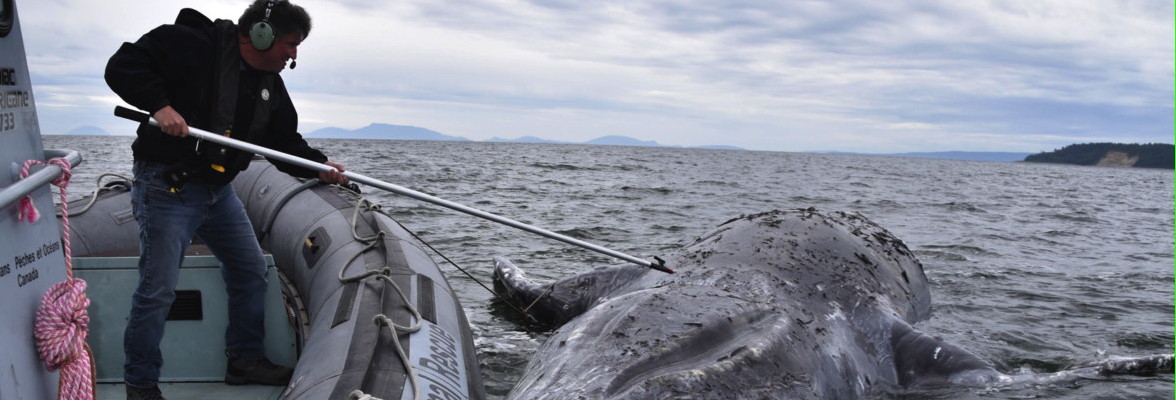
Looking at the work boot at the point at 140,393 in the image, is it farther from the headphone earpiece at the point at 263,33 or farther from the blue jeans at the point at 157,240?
the headphone earpiece at the point at 263,33

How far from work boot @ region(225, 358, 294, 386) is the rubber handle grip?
5.69 feet

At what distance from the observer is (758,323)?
14.1ft

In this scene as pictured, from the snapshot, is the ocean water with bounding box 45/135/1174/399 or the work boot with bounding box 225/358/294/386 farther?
the ocean water with bounding box 45/135/1174/399

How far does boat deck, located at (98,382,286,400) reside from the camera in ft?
15.8

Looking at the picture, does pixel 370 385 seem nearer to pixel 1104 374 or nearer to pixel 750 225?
pixel 750 225

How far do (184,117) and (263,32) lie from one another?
63cm

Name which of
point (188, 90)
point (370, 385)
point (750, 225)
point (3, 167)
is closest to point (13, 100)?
point (3, 167)

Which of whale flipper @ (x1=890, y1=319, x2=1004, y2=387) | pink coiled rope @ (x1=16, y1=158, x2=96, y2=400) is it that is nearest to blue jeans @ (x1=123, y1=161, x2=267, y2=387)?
pink coiled rope @ (x1=16, y1=158, x2=96, y2=400)

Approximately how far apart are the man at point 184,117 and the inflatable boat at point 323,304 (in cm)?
76

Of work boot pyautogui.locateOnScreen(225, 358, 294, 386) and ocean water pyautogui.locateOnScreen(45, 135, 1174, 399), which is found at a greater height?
work boot pyautogui.locateOnScreen(225, 358, 294, 386)

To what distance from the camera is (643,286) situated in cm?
545

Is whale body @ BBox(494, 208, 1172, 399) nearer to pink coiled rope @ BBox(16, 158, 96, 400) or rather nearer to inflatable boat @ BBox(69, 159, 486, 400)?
inflatable boat @ BBox(69, 159, 486, 400)

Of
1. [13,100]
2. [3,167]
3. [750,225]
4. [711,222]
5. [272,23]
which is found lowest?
[711,222]

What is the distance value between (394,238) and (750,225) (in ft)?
8.92
